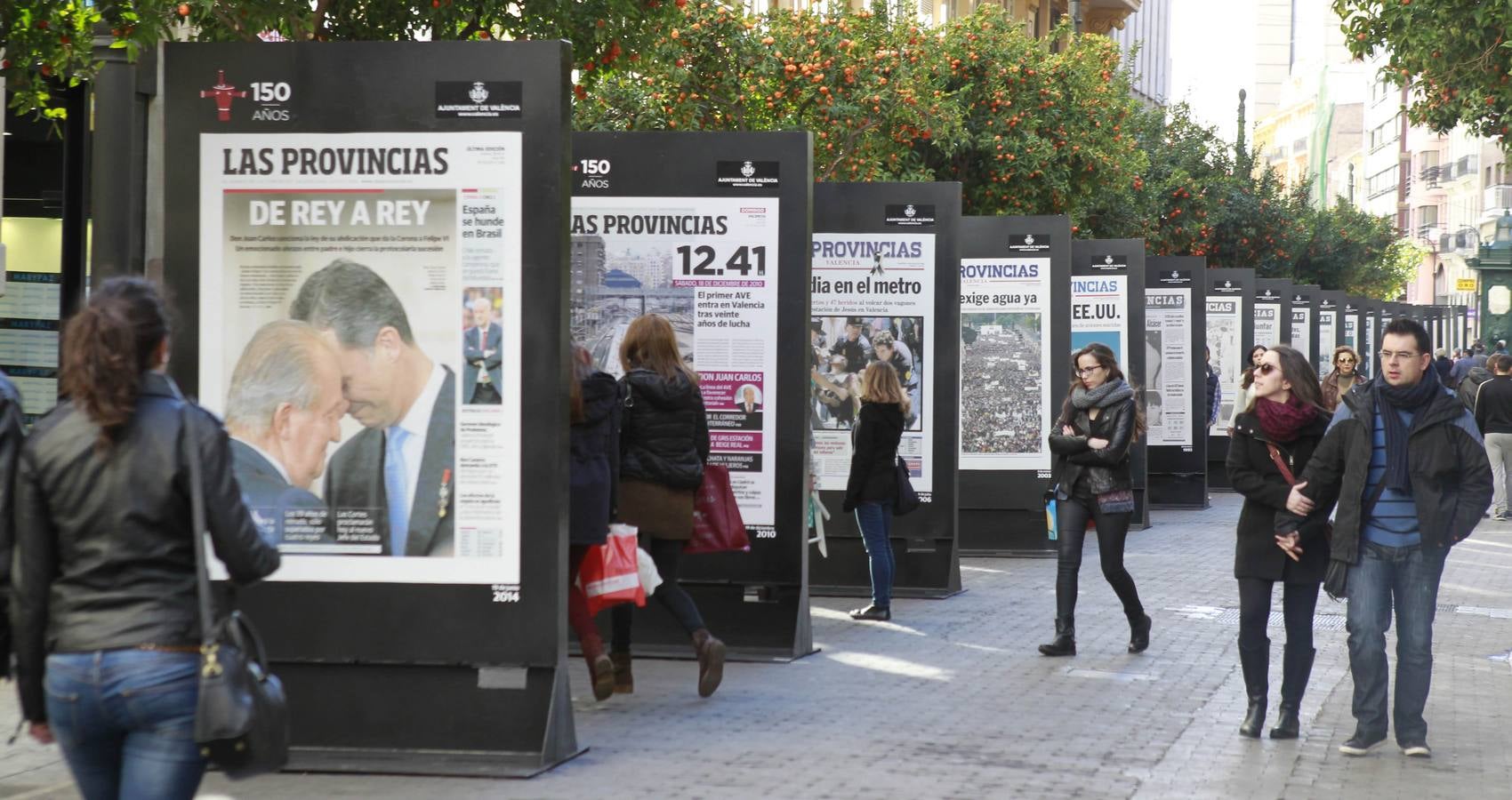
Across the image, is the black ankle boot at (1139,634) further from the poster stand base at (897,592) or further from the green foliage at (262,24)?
the green foliage at (262,24)

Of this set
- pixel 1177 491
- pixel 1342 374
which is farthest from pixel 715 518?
pixel 1177 491

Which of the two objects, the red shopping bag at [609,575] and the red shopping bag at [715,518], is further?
the red shopping bag at [715,518]

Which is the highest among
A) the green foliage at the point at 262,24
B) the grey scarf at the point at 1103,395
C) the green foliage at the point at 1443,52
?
the green foliage at the point at 1443,52

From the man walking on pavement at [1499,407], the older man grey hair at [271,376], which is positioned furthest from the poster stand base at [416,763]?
the man walking on pavement at [1499,407]

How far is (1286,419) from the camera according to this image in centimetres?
906

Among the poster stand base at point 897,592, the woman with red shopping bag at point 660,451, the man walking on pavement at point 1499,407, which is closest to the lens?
the woman with red shopping bag at point 660,451

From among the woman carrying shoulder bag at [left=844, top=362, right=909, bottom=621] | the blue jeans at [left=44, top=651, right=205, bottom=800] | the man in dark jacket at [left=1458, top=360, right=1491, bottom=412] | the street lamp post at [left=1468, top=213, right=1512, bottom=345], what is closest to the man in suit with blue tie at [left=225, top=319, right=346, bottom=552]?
the blue jeans at [left=44, top=651, right=205, bottom=800]

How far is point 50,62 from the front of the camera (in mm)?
9242

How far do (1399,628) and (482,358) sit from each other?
400 cm

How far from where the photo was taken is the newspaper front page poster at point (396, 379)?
300 inches

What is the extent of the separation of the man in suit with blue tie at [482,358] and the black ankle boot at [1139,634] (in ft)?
18.0

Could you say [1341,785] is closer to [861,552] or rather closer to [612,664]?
[612,664]

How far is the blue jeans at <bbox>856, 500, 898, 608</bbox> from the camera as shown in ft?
43.6

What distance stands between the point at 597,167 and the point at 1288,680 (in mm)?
4472
